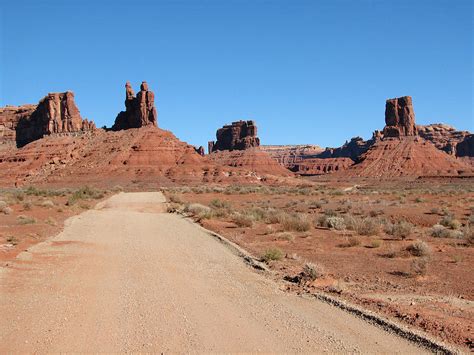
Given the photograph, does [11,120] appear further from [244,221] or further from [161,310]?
[161,310]

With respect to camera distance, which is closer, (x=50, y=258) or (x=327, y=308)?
(x=327, y=308)

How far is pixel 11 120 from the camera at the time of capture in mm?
153125

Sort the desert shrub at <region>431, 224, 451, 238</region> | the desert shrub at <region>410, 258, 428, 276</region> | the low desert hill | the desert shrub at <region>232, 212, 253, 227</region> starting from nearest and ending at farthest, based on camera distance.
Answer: the desert shrub at <region>410, 258, 428, 276</region>, the desert shrub at <region>431, 224, 451, 238</region>, the desert shrub at <region>232, 212, 253, 227</region>, the low desert hill

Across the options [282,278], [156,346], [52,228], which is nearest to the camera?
[156,346]

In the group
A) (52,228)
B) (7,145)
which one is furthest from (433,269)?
(7,145)

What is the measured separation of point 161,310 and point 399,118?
148 meters

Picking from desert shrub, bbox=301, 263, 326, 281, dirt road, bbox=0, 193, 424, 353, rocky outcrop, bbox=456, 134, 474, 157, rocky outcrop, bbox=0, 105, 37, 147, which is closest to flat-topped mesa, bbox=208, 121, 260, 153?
rocky outcrop, bbox=0, 105, 37, 147

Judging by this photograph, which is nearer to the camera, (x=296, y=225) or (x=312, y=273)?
(x=312, y=273)

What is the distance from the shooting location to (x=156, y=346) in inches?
249

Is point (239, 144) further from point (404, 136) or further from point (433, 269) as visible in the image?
point (433, 269)

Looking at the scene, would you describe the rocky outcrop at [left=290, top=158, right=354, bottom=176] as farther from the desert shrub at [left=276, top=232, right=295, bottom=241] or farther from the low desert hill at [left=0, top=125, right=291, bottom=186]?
the desert shrub at [left=276, top=232, right=295, bottom=241]

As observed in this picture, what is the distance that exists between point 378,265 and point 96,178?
8613cm

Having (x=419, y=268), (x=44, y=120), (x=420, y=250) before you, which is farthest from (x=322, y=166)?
(x=419, y=268)

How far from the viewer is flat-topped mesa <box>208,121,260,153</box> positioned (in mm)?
177475
